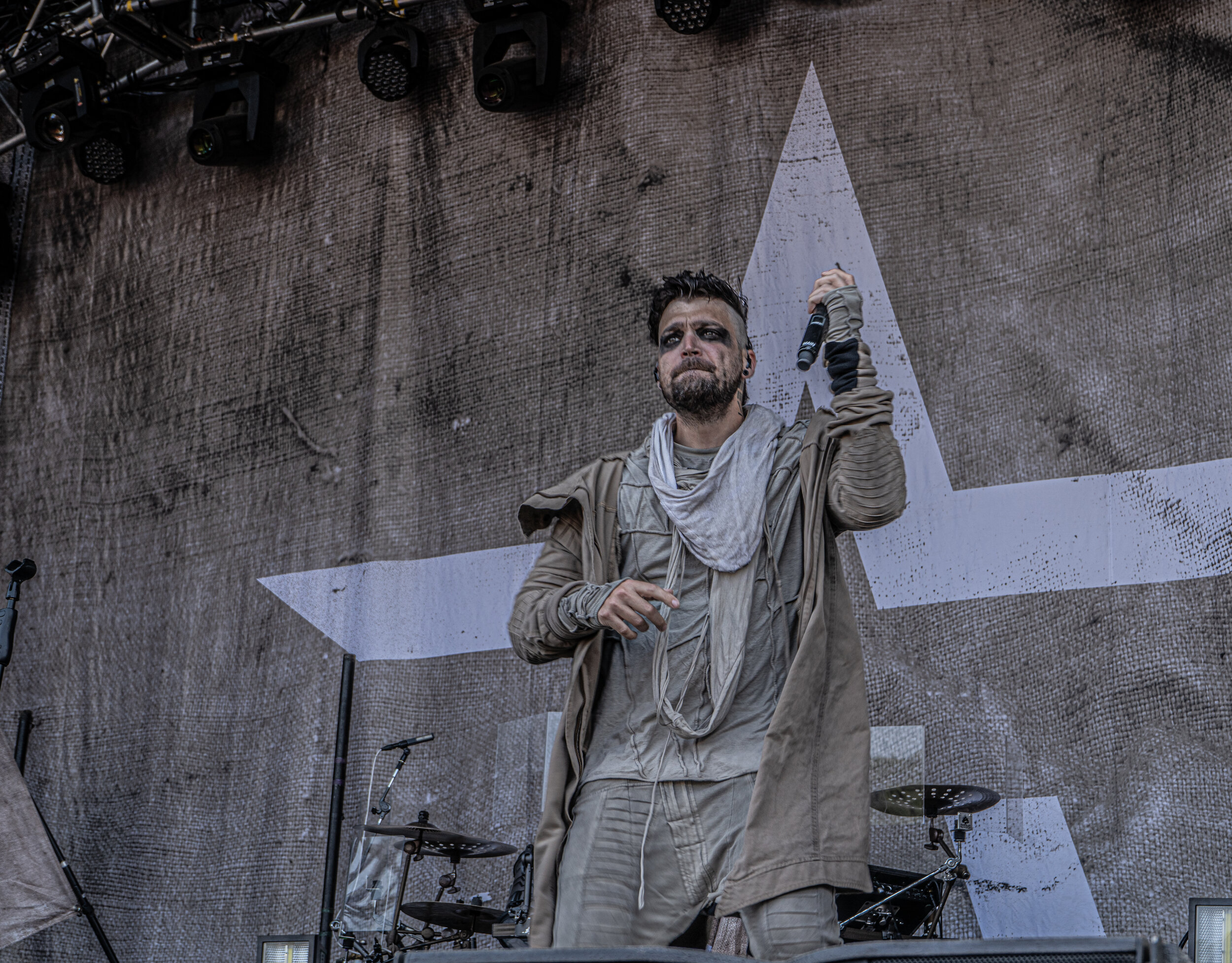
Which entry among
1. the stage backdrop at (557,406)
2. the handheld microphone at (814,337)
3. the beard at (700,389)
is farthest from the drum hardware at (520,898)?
the handheld microphone at (814,337)

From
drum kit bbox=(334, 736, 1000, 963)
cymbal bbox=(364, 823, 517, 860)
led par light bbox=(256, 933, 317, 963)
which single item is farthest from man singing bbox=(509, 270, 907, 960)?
led par light bbox=(256, 933, 317, 963)

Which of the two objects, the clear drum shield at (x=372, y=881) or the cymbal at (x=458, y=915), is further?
the clear drum shield at (x=372, y=881)

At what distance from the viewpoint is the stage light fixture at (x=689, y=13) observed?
14.0 feet

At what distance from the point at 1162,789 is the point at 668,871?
70.0 inches

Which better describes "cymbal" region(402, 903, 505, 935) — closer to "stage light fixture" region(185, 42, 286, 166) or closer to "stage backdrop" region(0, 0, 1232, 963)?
"stage backdrop" region(0, 0, 1232, 963)

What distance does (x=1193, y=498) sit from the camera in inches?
137

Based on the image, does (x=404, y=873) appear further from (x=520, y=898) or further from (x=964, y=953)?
(x=964, y=953)

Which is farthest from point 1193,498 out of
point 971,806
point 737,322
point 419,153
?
point 419,153

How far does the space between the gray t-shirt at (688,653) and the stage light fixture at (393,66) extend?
9.23ft

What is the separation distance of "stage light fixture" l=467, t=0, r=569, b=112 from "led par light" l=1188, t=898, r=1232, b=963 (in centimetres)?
317

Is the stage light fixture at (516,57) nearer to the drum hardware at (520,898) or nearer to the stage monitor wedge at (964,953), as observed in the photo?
the drum hardware at (520,898)

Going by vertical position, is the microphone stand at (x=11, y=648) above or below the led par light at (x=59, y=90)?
below

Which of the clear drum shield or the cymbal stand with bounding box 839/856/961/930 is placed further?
the clear drum shield

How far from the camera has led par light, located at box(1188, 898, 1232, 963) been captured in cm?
276
